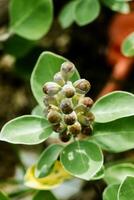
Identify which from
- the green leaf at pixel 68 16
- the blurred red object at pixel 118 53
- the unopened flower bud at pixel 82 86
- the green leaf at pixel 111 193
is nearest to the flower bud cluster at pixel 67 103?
the unopened flower bud at pixel 82 86

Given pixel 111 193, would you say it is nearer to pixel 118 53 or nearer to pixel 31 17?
pixel 31 17

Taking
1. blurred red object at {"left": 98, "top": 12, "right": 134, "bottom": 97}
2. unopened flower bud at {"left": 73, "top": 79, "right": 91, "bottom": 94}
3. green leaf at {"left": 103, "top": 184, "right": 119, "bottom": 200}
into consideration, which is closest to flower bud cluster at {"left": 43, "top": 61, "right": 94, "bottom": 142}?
unopened flower bud at {"left": 73, "top": 79, "right": 91, "bottom": 94}

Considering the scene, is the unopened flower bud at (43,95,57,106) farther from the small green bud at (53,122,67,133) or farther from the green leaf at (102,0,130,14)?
the green leaf at (102,0,130,14)

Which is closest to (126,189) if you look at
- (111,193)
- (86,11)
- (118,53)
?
(111,193)

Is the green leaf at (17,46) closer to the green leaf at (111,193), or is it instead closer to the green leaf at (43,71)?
the green leaf at (43,71)

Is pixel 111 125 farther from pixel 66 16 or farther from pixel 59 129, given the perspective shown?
pixel 66 16
